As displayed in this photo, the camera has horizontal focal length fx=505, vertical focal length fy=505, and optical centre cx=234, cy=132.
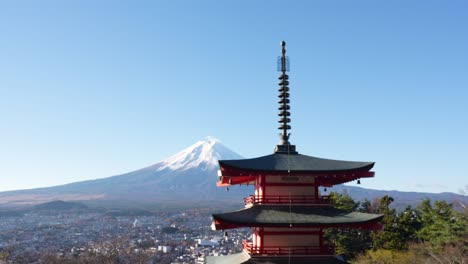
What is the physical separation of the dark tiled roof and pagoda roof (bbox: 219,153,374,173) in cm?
144

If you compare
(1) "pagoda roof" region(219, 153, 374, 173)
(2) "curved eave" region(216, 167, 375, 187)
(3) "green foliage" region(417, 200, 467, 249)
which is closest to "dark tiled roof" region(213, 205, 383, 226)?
(2) "curved eave" region(216, 167, 375, 187)

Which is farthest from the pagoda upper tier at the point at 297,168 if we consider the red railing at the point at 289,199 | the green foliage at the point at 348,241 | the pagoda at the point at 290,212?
the green foliage at the point at 348,241

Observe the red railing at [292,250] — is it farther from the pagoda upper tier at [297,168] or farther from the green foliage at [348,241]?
the green foliage at [348,241]

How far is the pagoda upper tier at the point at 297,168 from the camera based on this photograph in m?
18.2

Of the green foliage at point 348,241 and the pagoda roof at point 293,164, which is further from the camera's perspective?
the green foliage at point 348,241

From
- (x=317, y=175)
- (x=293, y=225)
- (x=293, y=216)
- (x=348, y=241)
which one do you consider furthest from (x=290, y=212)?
(x=348, y=241)

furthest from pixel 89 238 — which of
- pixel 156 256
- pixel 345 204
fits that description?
pixel 345 204

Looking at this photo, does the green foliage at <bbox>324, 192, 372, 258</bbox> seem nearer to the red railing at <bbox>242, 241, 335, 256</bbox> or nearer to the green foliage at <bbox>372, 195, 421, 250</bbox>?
the green foliage at <bbox>372, 195, 421, 250</bbox>

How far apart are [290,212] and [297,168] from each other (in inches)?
63.8

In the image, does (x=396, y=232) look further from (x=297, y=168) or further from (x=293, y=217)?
(x=293, y=217)

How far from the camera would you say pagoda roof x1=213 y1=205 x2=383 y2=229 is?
17328mm

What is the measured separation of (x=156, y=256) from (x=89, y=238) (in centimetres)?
5150

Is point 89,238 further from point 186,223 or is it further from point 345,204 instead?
point 345,204

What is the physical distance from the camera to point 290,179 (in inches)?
745
